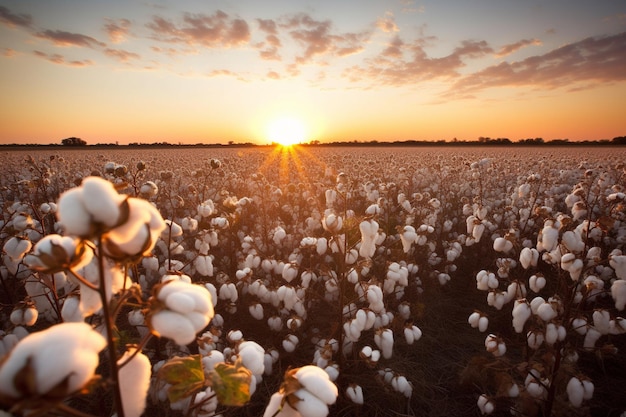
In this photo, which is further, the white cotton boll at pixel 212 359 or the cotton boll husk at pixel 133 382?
the white cotton boll at pixel 212 359

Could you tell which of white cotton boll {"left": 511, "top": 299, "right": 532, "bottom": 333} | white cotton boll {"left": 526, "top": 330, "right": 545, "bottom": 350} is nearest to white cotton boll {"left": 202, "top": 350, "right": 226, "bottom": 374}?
white cotton boll {"left": 511, "top": 299, "right": 532, "bottom": 333}

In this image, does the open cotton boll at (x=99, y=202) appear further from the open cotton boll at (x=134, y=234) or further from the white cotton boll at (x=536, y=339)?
the white cotton boll at (x=536, y=339)

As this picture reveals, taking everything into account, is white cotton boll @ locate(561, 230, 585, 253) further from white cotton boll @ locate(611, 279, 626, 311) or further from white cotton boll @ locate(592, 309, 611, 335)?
white cotton boll @ locate(592, 309, 611, 335)

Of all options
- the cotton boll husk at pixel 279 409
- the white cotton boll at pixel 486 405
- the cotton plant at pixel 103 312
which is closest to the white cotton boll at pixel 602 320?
the white cotton boll at pixel 486 405

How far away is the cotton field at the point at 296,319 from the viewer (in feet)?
3.13

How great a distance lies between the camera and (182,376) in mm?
1239

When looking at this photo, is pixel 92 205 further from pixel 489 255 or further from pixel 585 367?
pixel 489 255

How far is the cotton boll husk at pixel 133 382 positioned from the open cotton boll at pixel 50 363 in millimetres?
411

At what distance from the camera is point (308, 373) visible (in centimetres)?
146

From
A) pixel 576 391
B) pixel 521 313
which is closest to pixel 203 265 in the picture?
pixel 521 313

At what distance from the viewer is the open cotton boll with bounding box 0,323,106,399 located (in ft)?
2.43

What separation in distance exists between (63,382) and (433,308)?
18.6ft

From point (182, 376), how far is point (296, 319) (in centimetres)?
253

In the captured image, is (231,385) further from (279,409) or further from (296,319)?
(296,319)
